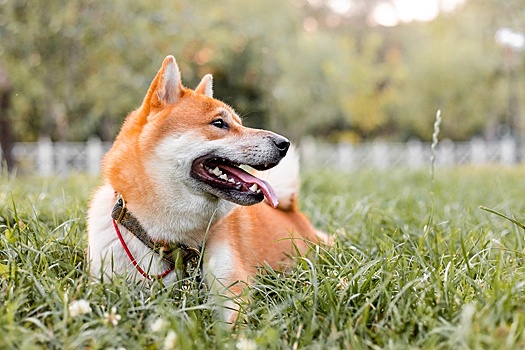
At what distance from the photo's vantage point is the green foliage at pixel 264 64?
10094 millimetres

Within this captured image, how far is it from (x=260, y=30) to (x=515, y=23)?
8899mm

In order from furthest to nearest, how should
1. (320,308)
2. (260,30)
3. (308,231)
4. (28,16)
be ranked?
(260,30) → (28,16) → (308,231) → (320,308)

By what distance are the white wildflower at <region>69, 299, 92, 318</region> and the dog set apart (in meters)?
0.53

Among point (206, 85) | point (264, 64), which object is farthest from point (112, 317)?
point (264, 64)

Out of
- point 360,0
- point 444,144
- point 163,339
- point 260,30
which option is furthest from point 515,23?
point 360,0

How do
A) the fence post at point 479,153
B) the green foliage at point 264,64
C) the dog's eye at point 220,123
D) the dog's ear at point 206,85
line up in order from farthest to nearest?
the fence post at point 479,153
the green foliage at point 264,64
the dog's ear at point 206,85
the dog's eye at point 220,123

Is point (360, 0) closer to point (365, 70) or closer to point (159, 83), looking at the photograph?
point (365, 70)

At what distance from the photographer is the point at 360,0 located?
3428cm

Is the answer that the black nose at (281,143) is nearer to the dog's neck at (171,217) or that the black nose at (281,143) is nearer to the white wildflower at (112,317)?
the dog's neck at (171,217)

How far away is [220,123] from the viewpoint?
2.72 m

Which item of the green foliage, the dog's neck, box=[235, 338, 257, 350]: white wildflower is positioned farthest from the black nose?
box=[235, 338, 257, 350]: white wildflower

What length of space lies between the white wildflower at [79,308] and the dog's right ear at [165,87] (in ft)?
3.68

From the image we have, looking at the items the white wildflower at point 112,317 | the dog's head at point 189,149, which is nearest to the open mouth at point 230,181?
the dog's head at point 189,149

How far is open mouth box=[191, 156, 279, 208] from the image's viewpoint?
2535 millimetres
